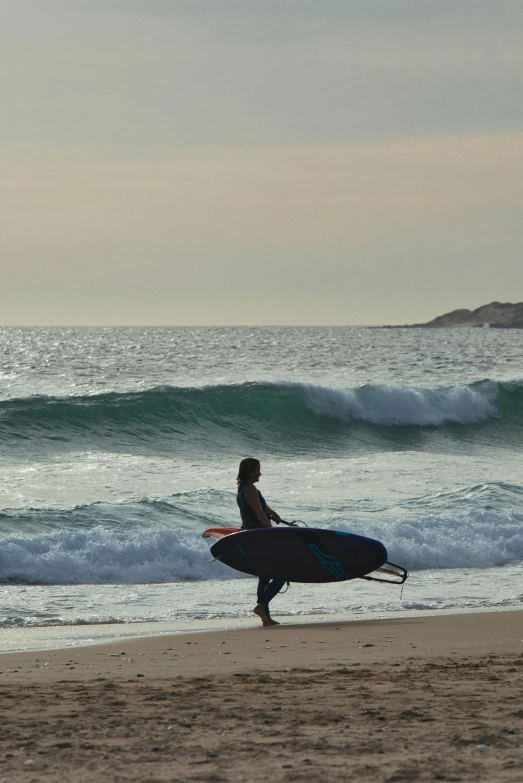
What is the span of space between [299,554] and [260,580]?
41 centimetres

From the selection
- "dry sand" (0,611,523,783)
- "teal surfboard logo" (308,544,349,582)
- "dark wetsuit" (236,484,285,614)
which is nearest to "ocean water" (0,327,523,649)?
"teal surfboard logo" (308,544,349,582)

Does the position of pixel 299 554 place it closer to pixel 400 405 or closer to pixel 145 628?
pixel 145 628

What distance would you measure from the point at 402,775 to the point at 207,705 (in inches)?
55.7

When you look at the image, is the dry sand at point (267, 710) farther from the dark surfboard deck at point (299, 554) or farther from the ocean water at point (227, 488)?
the ocean water at point (227, 488)

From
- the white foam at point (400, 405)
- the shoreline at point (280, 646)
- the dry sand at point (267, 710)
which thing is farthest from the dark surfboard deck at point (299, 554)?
the white foam at point (400, 405)

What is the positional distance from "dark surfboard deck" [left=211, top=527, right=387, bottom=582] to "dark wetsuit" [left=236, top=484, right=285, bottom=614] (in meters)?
0.07

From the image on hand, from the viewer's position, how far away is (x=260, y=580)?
26.4 ft

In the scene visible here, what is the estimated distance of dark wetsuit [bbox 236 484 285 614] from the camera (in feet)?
25.7

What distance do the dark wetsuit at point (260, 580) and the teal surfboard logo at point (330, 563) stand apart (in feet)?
1.43

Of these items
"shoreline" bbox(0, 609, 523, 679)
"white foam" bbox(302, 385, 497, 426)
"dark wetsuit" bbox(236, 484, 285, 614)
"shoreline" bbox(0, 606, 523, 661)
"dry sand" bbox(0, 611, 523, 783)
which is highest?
"white foam" bbox(302, 385, 497, 426)

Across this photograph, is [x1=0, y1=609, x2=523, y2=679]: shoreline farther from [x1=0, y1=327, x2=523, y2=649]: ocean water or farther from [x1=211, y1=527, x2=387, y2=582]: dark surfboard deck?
[x1=0, y1=327, x2=523, y2=649]: ocean water

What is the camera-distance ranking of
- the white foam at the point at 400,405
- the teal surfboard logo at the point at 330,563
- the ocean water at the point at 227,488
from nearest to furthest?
1. the teal surfboard logo at the point at 330,563
2. the ocean water at the point at 227,488
3. the white foam at the point at 400,405

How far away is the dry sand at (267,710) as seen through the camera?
3518 mm

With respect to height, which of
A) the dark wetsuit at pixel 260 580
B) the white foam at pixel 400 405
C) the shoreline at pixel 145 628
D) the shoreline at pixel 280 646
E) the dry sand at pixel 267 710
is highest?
the white foam at pixel 400 405
